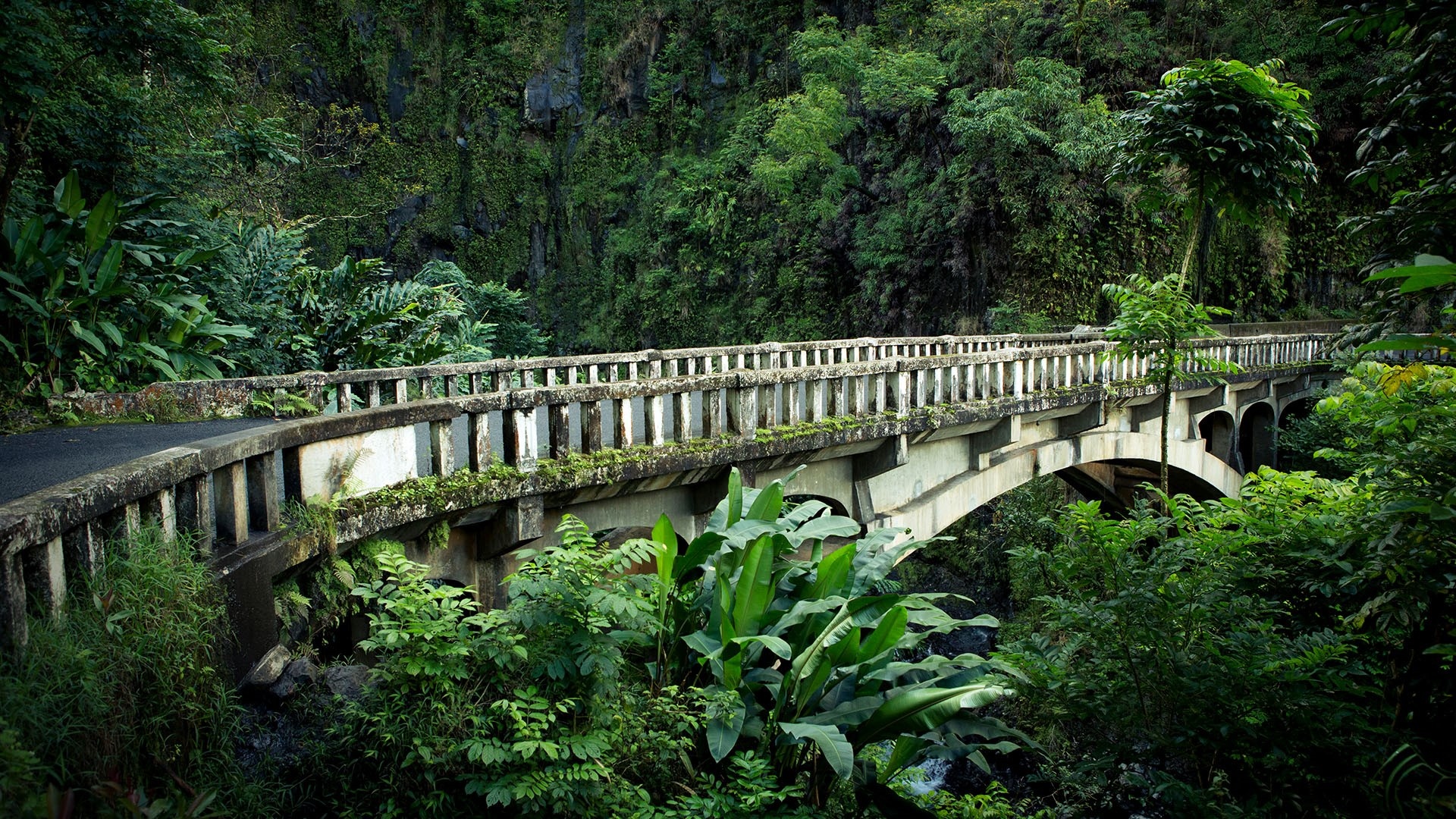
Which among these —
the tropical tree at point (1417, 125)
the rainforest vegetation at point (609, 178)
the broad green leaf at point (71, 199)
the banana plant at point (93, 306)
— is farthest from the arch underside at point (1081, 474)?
the broad green leaf at point (71, 199)

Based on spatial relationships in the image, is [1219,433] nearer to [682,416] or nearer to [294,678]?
[682,416]

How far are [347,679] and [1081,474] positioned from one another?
55.8 ft

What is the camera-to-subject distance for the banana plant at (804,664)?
4.72m

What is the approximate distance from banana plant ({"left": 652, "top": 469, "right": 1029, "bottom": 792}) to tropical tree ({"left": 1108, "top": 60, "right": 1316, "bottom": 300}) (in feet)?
20.2

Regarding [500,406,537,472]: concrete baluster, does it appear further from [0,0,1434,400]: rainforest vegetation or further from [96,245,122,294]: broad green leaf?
[96,245,122,294]: broad green leaf

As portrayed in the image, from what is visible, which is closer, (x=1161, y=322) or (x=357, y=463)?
(x=357, y=463)

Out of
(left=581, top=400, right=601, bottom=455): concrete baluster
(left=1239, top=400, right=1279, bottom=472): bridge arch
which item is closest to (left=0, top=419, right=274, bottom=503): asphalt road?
(left=581, top=400, right=601, bottom=455): concrete baluster

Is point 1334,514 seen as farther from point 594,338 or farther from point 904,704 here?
point 594,338

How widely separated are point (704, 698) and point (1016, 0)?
24962 mm

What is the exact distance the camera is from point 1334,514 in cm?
619

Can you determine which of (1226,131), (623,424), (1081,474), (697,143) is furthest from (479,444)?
(697,143)

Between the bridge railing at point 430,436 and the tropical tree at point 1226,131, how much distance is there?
286 cm

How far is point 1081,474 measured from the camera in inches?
732

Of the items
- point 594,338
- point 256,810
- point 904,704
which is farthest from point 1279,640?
point 594,338
